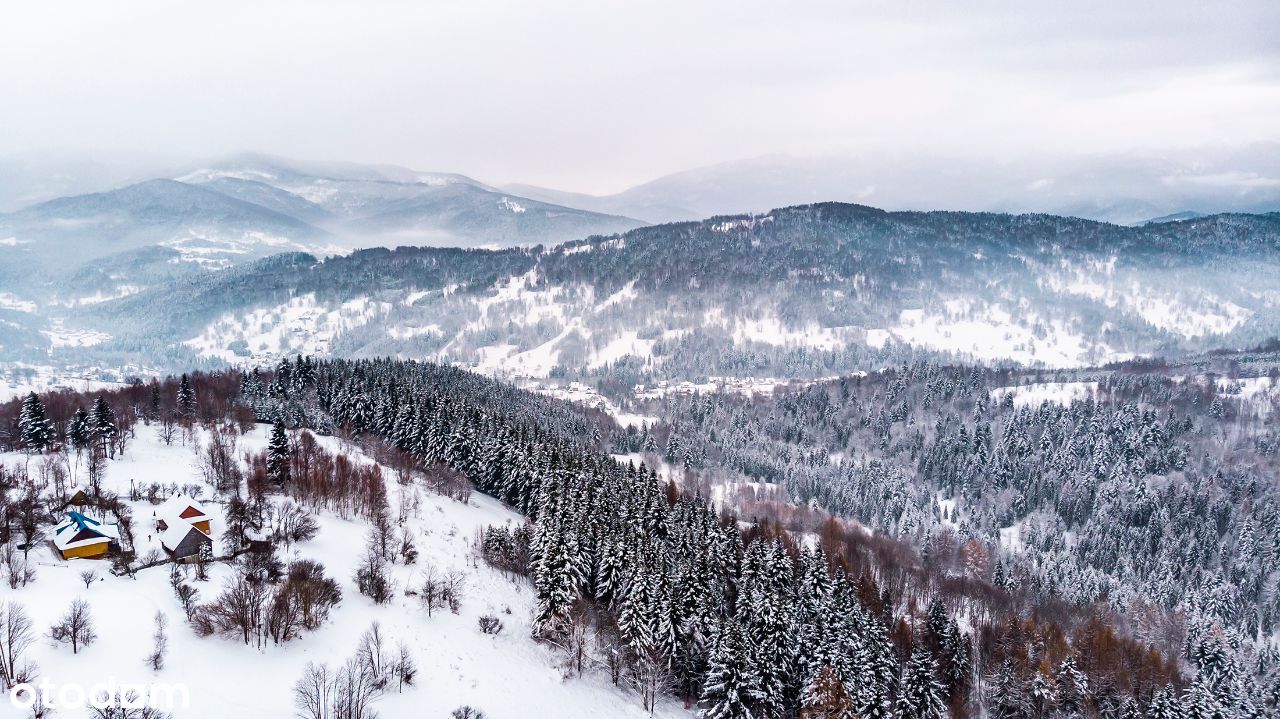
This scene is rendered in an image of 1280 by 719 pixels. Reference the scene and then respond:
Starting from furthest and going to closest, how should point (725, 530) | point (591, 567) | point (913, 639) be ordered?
point (725, 530), point (913, 639), point (591, 567)

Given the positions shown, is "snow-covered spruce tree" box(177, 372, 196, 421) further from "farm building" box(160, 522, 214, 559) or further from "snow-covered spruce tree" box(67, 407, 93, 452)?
"farm building" box(160, 522, 214, 559)

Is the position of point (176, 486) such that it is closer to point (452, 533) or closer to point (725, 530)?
point (452, 533)

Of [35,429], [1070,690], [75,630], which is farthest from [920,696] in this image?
[35,429]

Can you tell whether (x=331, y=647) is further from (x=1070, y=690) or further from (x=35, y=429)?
(x=1070, y=690)

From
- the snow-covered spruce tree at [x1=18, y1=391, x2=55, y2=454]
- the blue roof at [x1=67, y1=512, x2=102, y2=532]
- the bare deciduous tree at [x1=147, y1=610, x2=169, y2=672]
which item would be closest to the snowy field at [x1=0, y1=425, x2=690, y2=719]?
the bare deciduous tree at [x1=147, y1=610, x2=169, y2=672]

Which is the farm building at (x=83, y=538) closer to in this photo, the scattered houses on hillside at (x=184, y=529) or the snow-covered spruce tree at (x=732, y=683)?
the scattered houses on hillside at (x=184, y=529)

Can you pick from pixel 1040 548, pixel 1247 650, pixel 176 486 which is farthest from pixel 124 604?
pixel 1040 548

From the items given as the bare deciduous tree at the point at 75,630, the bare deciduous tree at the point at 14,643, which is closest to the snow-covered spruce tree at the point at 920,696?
A: the bare deciduous tree at the point at 75,630
